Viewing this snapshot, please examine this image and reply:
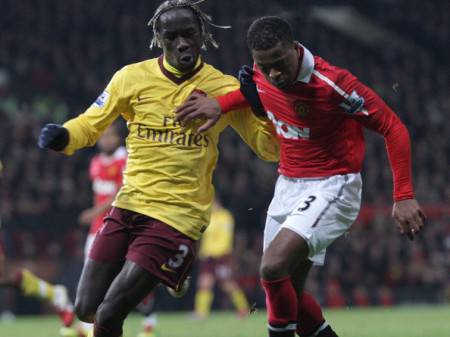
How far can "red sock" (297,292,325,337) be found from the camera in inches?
260

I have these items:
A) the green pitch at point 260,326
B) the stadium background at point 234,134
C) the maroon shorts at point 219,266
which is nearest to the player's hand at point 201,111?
the green pitch at point 260,326

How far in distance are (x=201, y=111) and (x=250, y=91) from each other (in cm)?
35

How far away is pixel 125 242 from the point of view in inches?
251

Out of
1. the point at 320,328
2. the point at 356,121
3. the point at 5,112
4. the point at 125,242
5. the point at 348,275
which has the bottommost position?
the point at 348,275

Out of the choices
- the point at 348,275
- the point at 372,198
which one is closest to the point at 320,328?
the point at 348,275

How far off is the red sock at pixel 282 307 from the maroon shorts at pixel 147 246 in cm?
55

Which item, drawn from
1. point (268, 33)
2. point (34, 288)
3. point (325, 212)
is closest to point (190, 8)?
point (268, 33)

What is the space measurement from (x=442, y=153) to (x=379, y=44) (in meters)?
6.47

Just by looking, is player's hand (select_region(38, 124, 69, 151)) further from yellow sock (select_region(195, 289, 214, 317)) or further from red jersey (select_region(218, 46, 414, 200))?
yellow sock (select_region(195, 289, 214, 317))

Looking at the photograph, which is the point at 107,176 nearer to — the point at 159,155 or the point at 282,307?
the point at 159,155

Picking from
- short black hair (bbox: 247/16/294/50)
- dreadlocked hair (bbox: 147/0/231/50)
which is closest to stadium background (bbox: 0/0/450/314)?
Answer: dreadlocked hair (bbox: 147/0/231/50)

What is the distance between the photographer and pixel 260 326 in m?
13.6

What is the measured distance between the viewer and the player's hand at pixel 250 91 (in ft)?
20.9

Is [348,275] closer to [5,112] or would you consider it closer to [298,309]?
[5,112]
